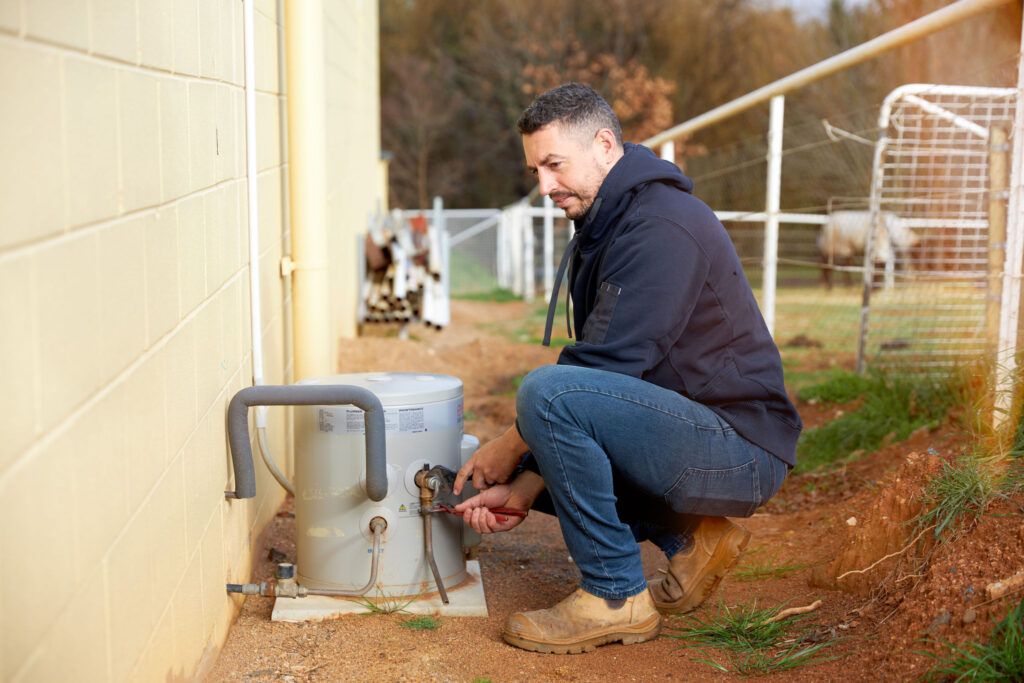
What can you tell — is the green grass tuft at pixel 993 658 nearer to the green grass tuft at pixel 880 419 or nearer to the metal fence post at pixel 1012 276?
the metal fence post at pixel 1012 276

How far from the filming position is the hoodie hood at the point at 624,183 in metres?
2.36

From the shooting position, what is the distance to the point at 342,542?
8.25ft

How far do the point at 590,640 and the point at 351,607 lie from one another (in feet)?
2.08

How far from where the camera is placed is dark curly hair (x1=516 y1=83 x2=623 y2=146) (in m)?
2.39

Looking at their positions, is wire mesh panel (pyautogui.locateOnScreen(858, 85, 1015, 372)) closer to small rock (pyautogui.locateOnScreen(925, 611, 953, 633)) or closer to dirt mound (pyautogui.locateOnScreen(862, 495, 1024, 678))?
dirt mound (pyautogui.locateOnScreen(862, 495, 1024, 678))

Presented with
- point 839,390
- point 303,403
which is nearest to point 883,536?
point 303,403

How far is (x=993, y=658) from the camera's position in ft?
5.68

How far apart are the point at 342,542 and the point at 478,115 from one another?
21.5 meters

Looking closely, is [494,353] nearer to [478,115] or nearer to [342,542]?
[342,542]

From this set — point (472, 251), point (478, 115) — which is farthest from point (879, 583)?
point (478, 115)

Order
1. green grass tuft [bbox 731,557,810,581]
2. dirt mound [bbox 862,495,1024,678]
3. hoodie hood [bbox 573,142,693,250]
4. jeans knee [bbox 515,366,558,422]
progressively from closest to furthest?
dirt mound [bbox 862,495,1024,678]
jeans knee [bbox 515,366,558,422]
hoodie hood [bbox 573,142,693,250]
green grass tuft [bbox 731,557,810,581]

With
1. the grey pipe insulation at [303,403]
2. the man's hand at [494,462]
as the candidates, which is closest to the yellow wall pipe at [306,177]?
the grey pipe insulation at [303,403]

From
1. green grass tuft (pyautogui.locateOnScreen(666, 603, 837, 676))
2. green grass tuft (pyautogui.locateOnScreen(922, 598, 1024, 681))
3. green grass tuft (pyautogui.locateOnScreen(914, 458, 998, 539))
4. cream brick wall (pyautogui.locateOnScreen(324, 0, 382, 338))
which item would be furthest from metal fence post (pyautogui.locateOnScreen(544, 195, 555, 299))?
green grass tuft (pyautogui.locateOnScreen(922, 598, 1024, 681))

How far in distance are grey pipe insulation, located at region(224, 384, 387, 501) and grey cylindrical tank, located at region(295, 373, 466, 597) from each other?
9cm
